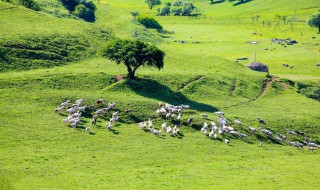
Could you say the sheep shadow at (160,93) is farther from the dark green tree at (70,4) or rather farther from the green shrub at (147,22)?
the green shrub at (147,22)

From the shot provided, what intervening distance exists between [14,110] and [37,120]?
429cm

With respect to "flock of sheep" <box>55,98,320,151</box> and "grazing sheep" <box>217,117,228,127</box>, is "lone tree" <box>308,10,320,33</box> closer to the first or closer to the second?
"flock of sheep" <box>55,98,320,151</box>

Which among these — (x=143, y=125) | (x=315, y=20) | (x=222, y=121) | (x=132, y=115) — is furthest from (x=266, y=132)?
(x=315, y=20)

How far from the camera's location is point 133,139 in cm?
5909

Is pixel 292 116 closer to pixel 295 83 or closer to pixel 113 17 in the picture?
pixel 295 83

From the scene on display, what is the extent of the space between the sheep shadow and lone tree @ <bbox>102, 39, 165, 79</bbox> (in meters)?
2.71

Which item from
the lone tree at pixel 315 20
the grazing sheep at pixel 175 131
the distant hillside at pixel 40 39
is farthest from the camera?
the lone tree at pixel 315 20

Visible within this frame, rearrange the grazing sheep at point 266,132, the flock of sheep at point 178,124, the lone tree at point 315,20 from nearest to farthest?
the flock of sheep at point 178,124 < the grazing sheep at point 266,132 < the lone tree at point 315,20

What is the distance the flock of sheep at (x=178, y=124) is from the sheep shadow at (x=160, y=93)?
436 centimetres

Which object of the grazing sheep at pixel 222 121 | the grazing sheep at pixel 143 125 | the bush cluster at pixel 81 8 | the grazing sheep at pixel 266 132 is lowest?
the grazing sheep at pixel 266 132

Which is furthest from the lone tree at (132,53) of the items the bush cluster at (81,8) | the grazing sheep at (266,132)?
the bush cluster at (81,8)

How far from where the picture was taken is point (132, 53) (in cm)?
7644

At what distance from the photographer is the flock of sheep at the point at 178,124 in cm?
6338

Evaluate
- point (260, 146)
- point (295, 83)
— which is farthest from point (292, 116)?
point (295, 83)
